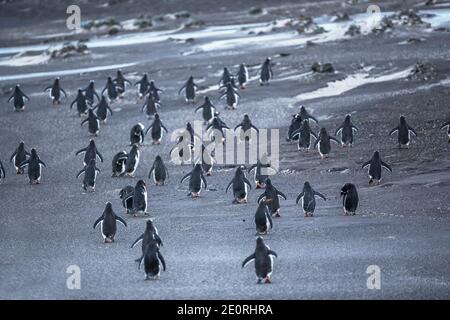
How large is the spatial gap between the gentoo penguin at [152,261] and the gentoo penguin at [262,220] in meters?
1.73

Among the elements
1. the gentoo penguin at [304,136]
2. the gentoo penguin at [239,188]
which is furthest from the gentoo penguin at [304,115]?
the gentoo penguin at [239,188]

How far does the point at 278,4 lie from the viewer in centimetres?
4709

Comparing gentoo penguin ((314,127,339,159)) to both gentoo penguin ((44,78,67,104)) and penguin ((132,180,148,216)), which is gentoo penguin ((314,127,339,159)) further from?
gentoo penguin ((44,78,67,104))

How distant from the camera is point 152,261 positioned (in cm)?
1089

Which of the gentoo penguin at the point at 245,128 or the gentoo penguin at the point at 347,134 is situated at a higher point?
the gentoo penguin at the point at 245,128

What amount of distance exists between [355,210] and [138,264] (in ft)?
9.87

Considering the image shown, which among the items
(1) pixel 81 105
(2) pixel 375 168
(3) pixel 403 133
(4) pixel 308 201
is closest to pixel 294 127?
(3) pixel 403 133

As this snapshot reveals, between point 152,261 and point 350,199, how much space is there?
10.4 ft

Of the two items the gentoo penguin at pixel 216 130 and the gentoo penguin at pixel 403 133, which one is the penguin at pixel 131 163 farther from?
the gentoo penguin at pixel 403 133

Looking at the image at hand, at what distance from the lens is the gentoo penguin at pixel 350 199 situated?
42.7ft

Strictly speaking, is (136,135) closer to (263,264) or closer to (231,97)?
(231,97)

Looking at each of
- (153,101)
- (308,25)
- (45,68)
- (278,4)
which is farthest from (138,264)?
(278,4)


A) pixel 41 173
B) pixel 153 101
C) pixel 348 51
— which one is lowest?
pixel 41 173

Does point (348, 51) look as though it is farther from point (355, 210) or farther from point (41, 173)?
point (355, 210)
